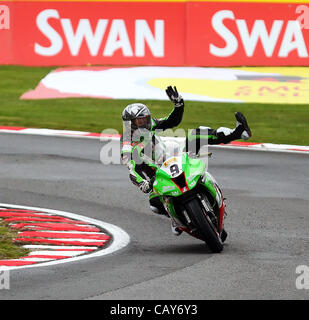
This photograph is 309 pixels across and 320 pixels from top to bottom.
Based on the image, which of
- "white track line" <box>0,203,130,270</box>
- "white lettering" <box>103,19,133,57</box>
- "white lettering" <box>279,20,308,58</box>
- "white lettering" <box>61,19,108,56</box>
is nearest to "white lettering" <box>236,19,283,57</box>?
"white lettering" <box>279,20,308,58</box>

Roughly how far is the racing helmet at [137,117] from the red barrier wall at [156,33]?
16.3 m

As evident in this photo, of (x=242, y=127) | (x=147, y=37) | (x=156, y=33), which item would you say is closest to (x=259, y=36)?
(x=156, y=33)

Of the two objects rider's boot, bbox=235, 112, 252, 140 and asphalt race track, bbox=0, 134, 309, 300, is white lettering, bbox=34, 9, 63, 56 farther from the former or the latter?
rider's boot, bbox=235, 112, 252, 140

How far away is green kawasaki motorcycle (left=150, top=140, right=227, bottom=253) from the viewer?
1066 centimetres

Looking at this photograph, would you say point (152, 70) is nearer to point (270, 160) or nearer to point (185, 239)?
point (270, 160)

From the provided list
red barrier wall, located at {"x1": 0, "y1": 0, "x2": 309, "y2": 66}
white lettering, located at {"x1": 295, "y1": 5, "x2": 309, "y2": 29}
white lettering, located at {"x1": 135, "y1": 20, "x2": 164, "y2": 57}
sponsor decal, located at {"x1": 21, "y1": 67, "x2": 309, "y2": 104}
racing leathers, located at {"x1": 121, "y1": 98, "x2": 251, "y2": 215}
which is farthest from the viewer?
white lettering, located at {"x1": 135, "y1": 20, "x2": 164, "y2": 57}

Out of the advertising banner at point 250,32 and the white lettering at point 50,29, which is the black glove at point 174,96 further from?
the white lettering at point 50,29

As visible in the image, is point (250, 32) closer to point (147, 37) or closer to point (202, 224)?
point (147, 37)

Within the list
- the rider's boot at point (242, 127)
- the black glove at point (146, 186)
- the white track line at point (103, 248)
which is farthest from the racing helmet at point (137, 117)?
the white track line at point (103, 248)

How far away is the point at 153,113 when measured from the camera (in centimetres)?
2312

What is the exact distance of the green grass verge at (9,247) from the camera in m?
10.6

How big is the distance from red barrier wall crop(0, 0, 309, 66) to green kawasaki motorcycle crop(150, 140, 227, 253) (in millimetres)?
16474

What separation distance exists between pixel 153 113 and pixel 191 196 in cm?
1251
